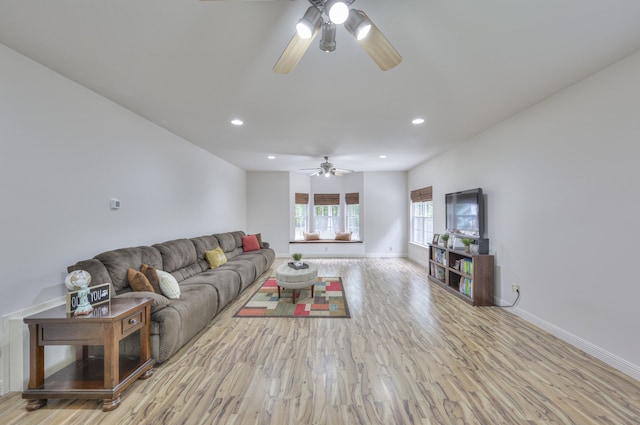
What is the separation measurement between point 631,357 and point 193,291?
4.21 meters

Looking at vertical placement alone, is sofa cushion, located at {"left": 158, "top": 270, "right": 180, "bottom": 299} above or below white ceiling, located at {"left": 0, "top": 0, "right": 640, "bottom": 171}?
below

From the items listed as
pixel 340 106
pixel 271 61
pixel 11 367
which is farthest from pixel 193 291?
pixel 340 106

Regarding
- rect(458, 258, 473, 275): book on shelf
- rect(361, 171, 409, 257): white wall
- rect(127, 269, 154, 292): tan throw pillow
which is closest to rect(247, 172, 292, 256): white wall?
rect(361, 171, 409, 257): white wall

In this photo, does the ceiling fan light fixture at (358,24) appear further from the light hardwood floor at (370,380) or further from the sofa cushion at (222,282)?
the sofa cushion at (222,282)

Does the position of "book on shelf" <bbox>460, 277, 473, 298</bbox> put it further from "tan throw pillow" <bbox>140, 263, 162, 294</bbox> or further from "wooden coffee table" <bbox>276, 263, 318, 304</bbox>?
"tan throw pillow" <bbox>140, 263, 162, 294</bbox>

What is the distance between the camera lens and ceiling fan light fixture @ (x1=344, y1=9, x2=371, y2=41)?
147 centimetres

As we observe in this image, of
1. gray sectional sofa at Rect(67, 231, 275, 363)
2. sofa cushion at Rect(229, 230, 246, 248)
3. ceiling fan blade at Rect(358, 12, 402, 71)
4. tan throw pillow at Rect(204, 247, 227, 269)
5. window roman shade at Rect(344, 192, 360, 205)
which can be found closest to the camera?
ceiling fan blade at Rect(358, 12, 402, 71)

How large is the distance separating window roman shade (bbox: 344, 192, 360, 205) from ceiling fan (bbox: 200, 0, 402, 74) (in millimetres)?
6451

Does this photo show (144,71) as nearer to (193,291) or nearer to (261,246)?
(193,291)

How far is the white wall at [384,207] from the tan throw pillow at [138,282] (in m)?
6.18

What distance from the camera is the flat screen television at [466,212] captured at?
411cm

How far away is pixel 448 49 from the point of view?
208cm

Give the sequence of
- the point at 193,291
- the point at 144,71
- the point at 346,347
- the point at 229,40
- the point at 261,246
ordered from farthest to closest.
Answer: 1. the point at 261,246
2. the point at 193,291
3. the point at 346,347
4. the point at 144,71
5. the point at 229,40

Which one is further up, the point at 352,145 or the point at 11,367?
the point at 352,145
